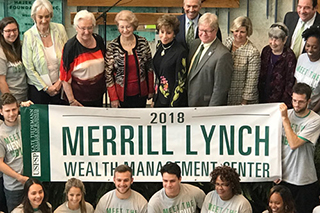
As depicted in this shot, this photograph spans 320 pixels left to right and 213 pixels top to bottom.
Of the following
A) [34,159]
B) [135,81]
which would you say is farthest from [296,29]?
[34,159]

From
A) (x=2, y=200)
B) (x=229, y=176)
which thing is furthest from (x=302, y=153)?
(x=2, y=200)

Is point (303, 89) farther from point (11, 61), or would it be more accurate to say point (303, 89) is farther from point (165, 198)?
point (11, 61)

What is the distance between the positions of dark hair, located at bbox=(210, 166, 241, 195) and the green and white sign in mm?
273

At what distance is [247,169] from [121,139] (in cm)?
108

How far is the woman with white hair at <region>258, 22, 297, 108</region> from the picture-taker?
5.18 m

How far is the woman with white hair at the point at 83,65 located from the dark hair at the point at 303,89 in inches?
64.4

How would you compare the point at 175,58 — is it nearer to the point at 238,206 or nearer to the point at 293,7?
the point at 238,206

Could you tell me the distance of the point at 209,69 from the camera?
5051 mm

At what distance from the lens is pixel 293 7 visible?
7844mm

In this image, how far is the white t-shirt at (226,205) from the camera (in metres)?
4.73

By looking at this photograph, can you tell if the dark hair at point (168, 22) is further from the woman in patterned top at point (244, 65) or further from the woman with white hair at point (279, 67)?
the woman with white hair at point (279, 67)

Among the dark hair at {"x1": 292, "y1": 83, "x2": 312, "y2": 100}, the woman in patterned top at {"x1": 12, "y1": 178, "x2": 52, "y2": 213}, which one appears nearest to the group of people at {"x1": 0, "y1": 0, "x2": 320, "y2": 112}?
the dark hair at {"x1": 292, "y1": 83, "x2": 312, "y2": 100}

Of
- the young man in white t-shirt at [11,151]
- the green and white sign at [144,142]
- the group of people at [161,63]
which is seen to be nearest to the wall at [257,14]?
the group of people at [161,63]

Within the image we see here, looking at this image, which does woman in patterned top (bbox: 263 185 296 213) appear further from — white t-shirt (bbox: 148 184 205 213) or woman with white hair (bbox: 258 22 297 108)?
woman with white hair (bbox: 258 22 297 108)
